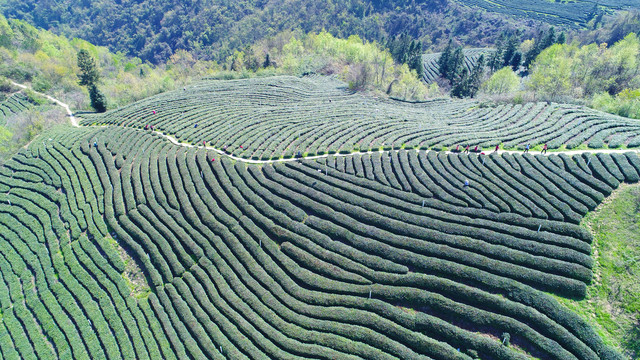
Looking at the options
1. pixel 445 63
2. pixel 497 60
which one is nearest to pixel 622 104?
pixel 497 60

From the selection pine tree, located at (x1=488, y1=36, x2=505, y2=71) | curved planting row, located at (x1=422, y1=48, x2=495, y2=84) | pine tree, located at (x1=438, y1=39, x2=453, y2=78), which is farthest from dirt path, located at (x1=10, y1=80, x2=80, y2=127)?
pine tree, located at (x1=488, y1=36, x2=505, y2=71)

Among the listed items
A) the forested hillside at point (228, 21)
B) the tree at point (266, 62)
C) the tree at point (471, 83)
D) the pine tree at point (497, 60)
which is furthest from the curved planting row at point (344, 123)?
the forested hillside at point (228, 21)

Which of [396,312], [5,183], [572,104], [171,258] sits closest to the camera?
[396,312]

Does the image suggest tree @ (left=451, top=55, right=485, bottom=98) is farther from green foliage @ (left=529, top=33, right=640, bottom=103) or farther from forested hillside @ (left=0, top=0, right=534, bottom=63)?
forested hillside @ (left=0, top=0, right=534, bottom=63)

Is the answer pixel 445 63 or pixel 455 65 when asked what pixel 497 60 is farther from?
pixel 445 63

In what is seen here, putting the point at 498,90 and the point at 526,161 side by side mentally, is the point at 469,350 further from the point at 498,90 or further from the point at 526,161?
the point at 498,90

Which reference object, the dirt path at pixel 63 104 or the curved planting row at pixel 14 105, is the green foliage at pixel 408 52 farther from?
the curved planting row at pixel 14 105

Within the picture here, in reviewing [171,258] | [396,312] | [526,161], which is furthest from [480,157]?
[171,258]

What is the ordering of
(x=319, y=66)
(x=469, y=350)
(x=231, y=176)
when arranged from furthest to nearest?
1. (x=319, y=66)
2. (x=231, y=176)
3. (x=469, y=350)
